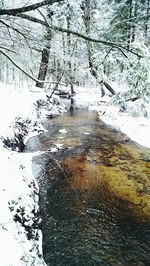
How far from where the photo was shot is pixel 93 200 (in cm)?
658

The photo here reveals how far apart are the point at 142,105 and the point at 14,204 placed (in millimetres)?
8973

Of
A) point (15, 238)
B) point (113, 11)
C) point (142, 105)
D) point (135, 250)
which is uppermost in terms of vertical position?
point (113, 11)

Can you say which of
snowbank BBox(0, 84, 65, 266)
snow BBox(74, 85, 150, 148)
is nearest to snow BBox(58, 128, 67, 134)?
snow BBox(74, 85, 150, 148)

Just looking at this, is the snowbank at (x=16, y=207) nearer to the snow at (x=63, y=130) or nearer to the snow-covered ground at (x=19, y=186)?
the snow-covered ground at (x=19, y=186)

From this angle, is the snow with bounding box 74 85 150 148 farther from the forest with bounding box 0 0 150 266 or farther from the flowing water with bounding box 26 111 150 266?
the flowing water with bounding box 26 111 150 266

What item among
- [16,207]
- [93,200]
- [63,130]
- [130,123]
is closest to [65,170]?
[93,200]

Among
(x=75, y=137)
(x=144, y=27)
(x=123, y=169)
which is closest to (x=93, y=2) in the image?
(x=144, y=27)

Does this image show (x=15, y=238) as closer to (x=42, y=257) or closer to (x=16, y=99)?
(x=42, y=257)

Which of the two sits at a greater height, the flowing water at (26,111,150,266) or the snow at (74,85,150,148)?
the snow at (74,85,150,148)

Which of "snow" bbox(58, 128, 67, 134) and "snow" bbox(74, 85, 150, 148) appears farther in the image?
"snow" bbox(58, 128, 67, 134)

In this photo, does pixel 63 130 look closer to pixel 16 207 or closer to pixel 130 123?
pixel 130 123

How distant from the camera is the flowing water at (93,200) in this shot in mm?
4887

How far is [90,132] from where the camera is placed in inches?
494

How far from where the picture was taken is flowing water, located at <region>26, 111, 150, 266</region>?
4887mm
